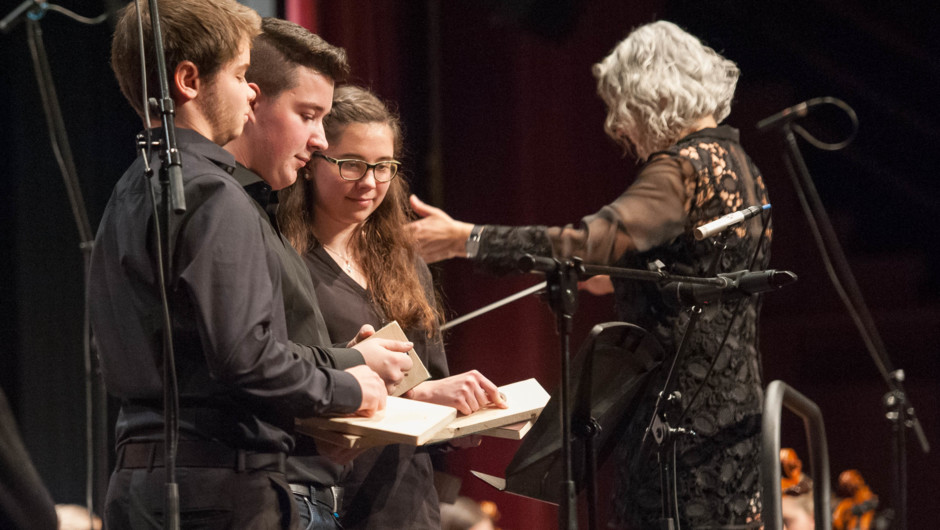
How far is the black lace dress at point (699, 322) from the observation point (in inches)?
81.7

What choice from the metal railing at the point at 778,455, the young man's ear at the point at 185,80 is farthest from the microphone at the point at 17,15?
the metal railing at the point at 778,455

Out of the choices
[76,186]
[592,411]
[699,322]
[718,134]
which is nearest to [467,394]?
[592,411]

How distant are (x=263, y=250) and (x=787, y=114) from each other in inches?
94.0

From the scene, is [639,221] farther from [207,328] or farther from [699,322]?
[207,328]

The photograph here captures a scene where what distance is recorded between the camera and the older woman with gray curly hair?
6.82ft

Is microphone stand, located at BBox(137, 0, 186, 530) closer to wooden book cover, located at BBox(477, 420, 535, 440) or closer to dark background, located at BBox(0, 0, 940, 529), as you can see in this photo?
wooden book cover, located at BBox(477, 420, 535, 440)

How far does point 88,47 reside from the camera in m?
3.29

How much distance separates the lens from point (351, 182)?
204 cm

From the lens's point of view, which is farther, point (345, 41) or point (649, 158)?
point (345, 41)

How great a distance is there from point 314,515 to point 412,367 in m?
0.32

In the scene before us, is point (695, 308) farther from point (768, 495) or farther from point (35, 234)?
point (35, 234)

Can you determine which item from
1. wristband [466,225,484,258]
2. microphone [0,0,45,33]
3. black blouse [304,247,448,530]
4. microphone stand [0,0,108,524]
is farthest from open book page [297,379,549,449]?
microphone [0,0,45,33]

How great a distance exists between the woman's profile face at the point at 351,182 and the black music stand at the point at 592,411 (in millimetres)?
661

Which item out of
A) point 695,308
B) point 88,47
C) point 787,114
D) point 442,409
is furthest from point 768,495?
point 88,47
